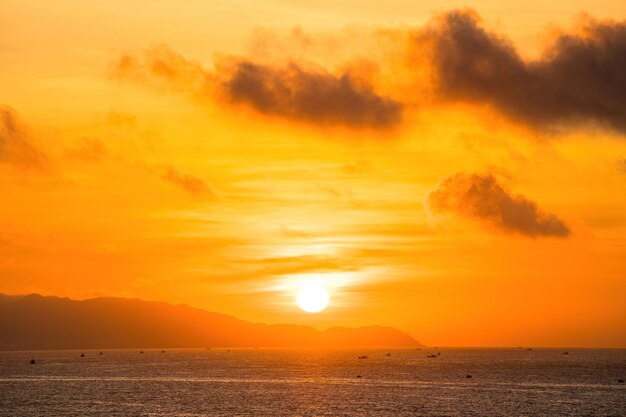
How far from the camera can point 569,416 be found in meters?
163

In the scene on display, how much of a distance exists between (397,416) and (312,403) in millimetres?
31753

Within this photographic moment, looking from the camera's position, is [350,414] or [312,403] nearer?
[350,414]

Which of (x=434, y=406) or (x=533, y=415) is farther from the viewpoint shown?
(x=434, y=406)

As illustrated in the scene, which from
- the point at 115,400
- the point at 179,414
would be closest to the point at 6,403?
the point at 115,400

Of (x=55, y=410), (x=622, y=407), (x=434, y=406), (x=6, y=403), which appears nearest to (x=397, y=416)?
(x=434, y=406)

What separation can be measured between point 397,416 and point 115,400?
2815 inches

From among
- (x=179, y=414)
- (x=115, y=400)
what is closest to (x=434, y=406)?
(x=179, y=414)

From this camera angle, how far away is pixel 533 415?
164 metres

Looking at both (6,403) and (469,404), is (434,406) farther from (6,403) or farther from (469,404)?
(6,403)

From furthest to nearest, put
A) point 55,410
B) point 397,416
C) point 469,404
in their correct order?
point 469,404, point 55,410, point 397,416

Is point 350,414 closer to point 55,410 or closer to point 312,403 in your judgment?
point 312,403

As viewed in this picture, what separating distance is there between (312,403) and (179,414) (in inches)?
1415

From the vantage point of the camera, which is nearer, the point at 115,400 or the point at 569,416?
the point at 569,416

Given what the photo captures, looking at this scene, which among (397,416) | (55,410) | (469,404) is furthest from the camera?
(469,404)
